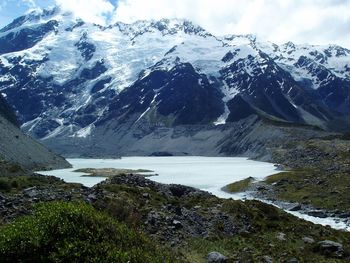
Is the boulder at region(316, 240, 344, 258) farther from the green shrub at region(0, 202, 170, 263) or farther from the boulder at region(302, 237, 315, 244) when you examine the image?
the green shrub at region(0, 202, 170, 263)

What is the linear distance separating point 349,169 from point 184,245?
91.6 m

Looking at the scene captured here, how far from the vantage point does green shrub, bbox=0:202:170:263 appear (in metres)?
20.0

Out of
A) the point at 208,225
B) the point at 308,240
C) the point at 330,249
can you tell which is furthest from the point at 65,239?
the point at 308,240

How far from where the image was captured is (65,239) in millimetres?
20641

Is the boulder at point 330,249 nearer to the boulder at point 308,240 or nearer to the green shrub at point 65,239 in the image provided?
the boulder at point 308,240

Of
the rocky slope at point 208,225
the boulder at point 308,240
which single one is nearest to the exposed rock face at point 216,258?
the rocky slope at point 208,225

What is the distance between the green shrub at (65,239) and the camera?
2005 centimetres

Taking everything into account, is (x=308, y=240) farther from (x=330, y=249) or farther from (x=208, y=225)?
(x=208, y=225)

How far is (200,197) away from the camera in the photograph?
65812mm

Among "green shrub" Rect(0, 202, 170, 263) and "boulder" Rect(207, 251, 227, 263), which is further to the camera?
"boulder" Rect(207, 251, 227, 263)

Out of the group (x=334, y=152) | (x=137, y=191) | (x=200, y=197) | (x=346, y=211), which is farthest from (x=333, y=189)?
(x=334, y=152)

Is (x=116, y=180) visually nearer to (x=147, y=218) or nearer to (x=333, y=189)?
(x=147, y=218)

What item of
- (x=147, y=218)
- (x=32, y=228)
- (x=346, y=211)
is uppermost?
(x=32, y=228)

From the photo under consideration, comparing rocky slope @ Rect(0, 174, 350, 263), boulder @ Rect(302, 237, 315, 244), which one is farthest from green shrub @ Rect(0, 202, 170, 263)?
boulder @ Rect(302, 237, 315, 244)
